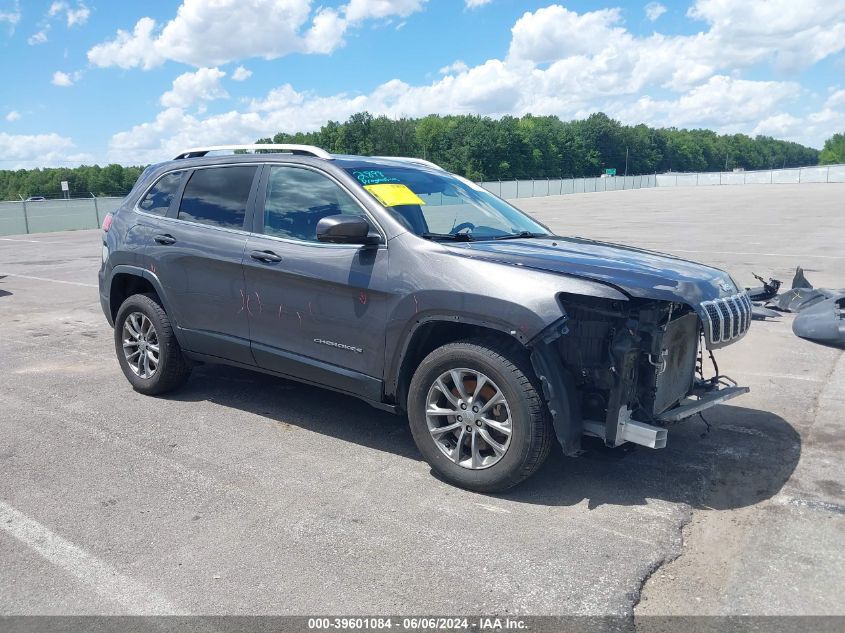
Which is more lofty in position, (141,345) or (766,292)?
(141,345)

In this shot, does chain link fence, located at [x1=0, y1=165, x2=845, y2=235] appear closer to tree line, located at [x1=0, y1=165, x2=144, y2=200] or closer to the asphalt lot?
the asphalt lot

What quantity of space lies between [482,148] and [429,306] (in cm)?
10341

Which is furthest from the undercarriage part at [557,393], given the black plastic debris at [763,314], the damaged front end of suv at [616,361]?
the black plastic debris at [763,314]

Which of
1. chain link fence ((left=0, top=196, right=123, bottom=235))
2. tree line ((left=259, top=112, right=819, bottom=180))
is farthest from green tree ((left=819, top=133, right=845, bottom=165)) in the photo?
chain link fence ((left=0, top=196, right=123, bottom=235))

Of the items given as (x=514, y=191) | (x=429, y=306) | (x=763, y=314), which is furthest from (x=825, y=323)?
(x=514, y=191)

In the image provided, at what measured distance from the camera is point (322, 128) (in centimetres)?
10694

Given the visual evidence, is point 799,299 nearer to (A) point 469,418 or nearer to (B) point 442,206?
(B) point 442,206

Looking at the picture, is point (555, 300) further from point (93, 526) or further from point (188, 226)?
point (188, 226)

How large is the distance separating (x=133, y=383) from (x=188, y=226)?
56.1 inches

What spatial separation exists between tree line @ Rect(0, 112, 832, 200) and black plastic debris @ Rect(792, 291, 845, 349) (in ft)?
245

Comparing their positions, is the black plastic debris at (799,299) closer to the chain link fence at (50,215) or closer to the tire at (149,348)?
the tire at (149,348)

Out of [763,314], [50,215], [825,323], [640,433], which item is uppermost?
[50,215]

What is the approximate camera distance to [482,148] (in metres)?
104

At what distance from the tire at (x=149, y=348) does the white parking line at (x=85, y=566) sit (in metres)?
1.86
